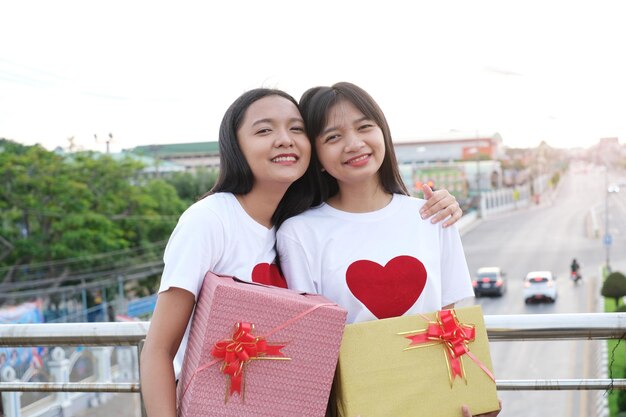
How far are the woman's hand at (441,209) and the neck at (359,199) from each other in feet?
0.25

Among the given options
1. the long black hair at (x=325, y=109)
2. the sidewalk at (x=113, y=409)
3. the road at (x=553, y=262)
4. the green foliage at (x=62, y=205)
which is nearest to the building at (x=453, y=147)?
the road at (x=553, y=262)

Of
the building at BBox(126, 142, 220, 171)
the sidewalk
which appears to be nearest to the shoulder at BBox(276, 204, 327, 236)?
the sidewalk

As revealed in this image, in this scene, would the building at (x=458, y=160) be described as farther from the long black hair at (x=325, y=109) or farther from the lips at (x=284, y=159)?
the lips at (x=284, y=159)

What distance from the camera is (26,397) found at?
7562 mm

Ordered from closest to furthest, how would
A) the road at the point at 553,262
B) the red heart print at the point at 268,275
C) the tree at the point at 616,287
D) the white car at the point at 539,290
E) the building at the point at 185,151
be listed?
1. the red heart print at the point at 268,275
2. the road at the point at 553,262
3. the tree at the point at 616,287
4. the white car at the point at 539,290
5. the building at the point at 185,151

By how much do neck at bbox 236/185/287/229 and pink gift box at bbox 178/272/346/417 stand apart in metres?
0.19

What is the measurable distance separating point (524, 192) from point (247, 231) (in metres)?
30.9

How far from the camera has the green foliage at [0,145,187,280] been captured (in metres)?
12.3

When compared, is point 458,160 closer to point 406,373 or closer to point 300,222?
point 300,222

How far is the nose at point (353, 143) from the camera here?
1.10m

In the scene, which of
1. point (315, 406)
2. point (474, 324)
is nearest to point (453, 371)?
point (474, 324)

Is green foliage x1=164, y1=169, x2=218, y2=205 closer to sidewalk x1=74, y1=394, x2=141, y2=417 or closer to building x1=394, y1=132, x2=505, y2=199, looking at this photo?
A: sidewalk x1=74, y1=394, x2=141, y2=417

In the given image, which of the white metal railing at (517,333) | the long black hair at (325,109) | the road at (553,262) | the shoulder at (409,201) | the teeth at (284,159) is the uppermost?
the long black hair at (325,109)

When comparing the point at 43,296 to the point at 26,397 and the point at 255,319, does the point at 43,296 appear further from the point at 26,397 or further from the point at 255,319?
the point at 255,319
